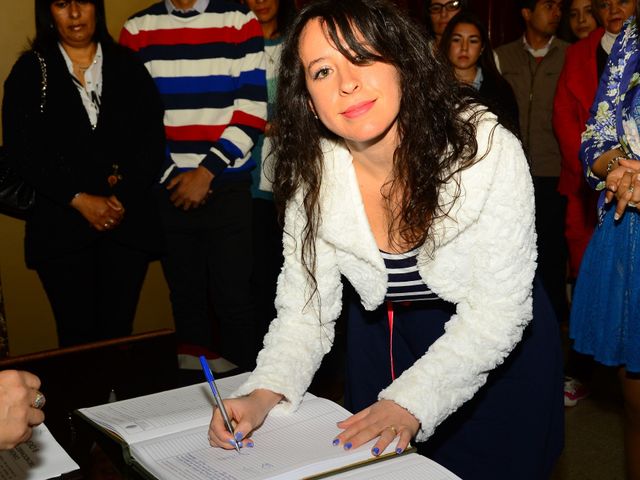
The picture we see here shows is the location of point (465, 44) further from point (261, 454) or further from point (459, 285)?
point (261, 454)

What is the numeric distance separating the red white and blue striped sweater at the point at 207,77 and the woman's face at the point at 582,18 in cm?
192

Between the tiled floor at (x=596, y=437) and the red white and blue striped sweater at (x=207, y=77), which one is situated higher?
the red white and blue striped sweater at (x=207, y=77)

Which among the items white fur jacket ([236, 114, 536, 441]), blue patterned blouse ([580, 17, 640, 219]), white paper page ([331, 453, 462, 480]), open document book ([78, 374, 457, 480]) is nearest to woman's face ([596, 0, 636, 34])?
blue patterned blouse ([580, 17, 640, 219])

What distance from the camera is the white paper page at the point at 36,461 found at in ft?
3.72

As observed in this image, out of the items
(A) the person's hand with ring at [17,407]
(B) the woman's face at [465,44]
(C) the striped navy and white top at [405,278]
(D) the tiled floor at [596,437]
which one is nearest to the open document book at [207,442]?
(A) the person's hand with ring at [17,407]

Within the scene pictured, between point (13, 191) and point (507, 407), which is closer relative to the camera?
point (507, 407)

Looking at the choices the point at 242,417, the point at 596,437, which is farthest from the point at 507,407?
the point at 596,437

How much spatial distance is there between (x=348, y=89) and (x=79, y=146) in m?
1.67

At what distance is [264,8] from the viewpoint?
326 centimetres

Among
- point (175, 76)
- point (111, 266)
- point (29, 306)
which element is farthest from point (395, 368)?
point (29, 306)

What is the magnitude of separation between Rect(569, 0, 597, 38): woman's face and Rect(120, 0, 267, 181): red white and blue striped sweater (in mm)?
1916

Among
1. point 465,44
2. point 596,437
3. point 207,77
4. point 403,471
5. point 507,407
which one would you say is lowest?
point 596,437

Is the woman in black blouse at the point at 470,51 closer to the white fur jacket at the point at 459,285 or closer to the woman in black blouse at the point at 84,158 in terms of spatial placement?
the woman in black blouse at the point at 84,158

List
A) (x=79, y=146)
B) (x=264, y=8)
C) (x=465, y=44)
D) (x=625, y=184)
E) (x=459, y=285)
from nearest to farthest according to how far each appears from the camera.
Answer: (x=459, y=285) < (x=625, y=184) < (x=79, y=146) < (x=264, y=8) < (x=465, y=44)
